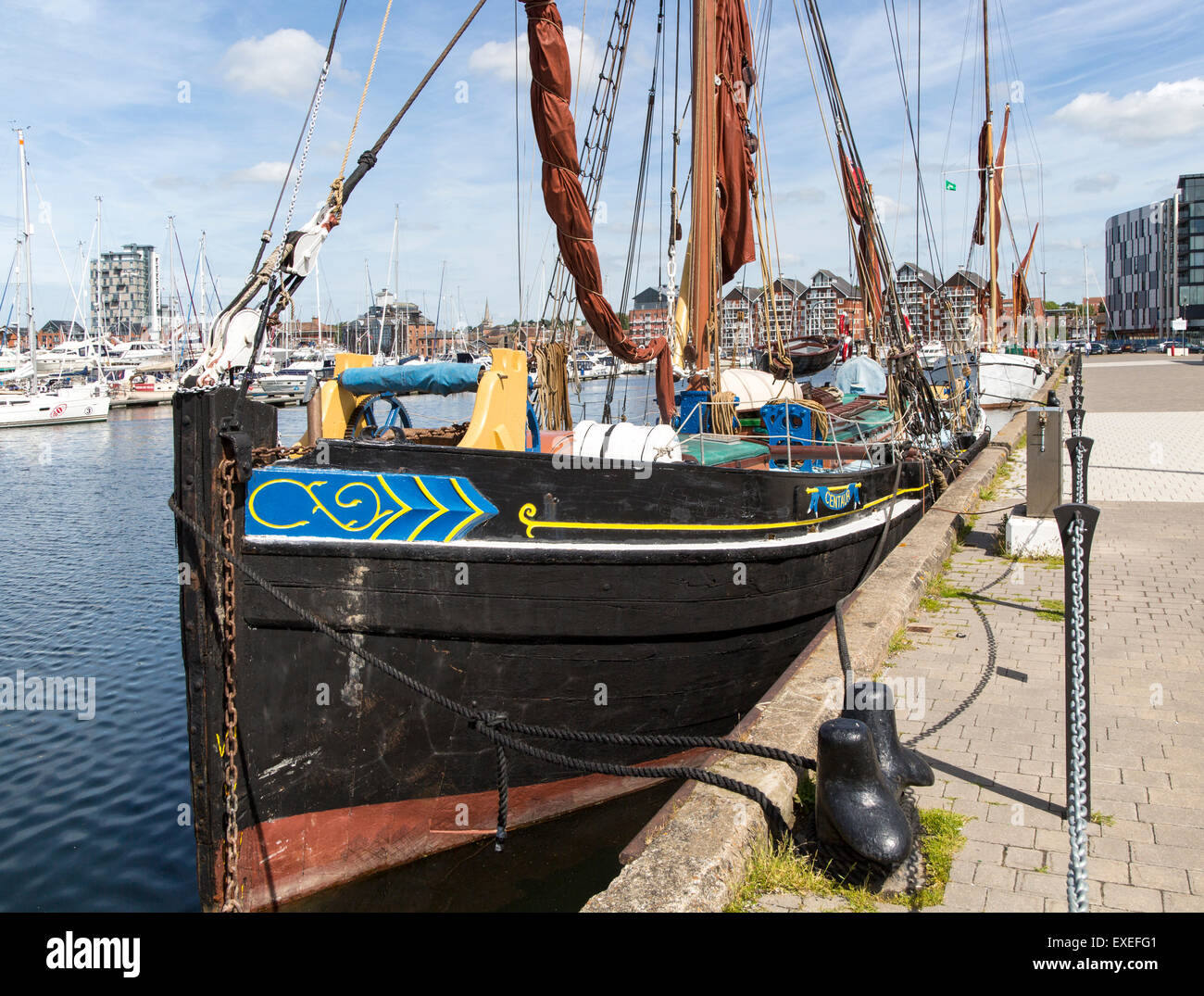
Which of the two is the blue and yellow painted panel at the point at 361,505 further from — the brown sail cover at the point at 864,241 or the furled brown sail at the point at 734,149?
the brown sail cover at the point at 864,241

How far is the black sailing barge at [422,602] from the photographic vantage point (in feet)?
16.6

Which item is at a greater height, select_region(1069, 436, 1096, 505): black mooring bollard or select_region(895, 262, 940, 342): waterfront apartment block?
select_region(895, 262, 940, 342): waterfront apartment block

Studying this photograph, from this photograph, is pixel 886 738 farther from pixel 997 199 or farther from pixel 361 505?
pixel 997 199

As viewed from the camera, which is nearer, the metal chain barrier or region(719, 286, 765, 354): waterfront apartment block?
the metal chain barrier

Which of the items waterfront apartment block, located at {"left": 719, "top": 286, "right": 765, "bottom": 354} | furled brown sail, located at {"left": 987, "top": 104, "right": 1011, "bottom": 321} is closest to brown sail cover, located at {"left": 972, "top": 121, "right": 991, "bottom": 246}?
furled brown sail, located at {"left": 987, "top": 104, "right": 1011, "bottom": 321}

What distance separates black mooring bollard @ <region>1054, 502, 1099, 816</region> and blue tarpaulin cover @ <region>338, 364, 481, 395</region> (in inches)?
153

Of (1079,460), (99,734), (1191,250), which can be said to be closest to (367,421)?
(99,734)

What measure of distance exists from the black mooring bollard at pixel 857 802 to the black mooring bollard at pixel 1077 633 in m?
0.62

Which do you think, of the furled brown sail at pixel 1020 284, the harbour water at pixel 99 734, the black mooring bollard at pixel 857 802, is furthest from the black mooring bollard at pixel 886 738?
the furled brown sail at pixel 1020 284

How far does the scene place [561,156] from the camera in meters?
7.61

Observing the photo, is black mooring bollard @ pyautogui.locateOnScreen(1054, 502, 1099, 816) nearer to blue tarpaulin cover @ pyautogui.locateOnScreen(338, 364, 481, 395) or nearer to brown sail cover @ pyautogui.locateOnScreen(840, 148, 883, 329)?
blue tarpaulin cover @ pyautogui.locateOnScreen(338, 364, 481, 395)

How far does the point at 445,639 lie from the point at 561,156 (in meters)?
4.39

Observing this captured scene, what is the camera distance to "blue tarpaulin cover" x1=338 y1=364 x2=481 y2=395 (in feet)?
19.9
